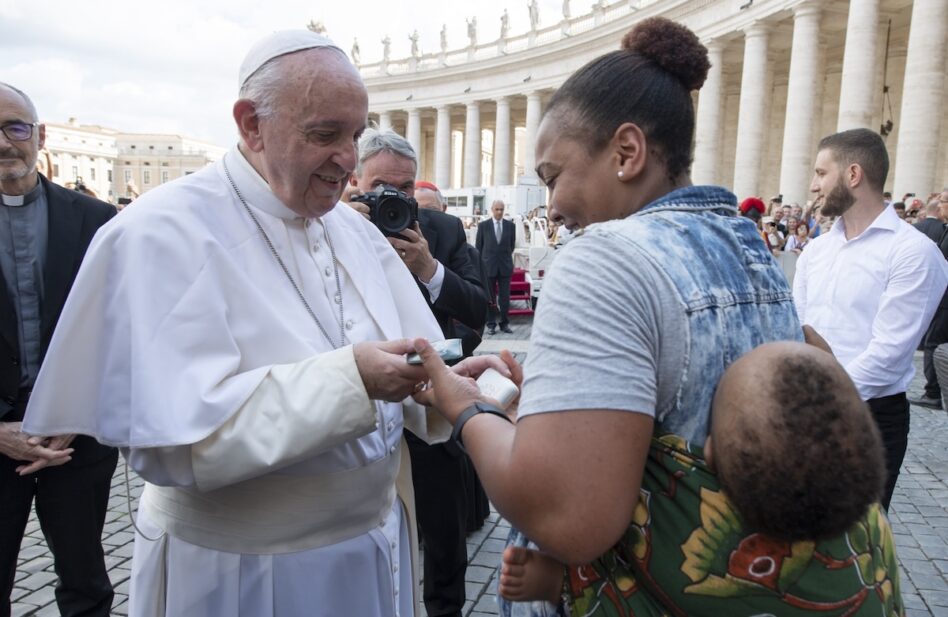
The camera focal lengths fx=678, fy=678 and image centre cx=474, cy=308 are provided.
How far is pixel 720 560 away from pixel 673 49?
95 cm

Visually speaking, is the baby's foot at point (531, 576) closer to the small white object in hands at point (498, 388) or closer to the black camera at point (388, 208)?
the small white object in hands at point (498, 388)

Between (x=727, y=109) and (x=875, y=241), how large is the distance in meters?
30.0

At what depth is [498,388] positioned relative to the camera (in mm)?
1502

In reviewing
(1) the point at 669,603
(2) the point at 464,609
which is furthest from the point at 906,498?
(1) the point at 669,603

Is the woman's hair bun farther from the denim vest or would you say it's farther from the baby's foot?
the baby's foot

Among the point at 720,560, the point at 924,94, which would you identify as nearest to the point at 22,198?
the point at 720,560

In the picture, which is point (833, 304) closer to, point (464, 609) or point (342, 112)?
point (464, 609)

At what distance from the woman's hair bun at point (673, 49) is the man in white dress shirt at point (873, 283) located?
219cm

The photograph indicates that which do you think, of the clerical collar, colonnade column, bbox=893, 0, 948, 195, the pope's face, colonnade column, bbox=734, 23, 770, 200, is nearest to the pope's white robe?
the pope's face

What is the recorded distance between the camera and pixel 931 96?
52.2ft

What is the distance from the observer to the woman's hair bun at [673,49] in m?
1.33

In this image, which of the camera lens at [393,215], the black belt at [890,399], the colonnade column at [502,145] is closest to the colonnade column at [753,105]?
the colonnade column at [502,145]

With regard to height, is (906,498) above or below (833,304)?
below

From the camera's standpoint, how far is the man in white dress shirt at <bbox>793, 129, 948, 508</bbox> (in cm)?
303
